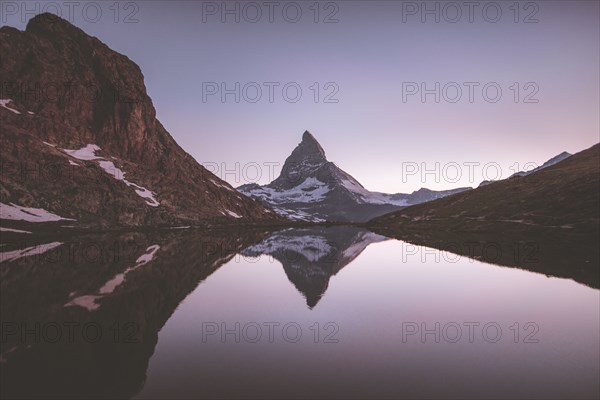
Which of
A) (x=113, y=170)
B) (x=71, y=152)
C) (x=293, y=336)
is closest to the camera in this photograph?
(x=293, y=336)

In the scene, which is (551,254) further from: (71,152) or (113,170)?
(71,152)

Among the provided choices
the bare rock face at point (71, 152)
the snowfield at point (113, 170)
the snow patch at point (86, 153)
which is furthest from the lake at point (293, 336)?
the snow patch at point (86, 153)

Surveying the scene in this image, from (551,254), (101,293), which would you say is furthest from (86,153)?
(551,254)

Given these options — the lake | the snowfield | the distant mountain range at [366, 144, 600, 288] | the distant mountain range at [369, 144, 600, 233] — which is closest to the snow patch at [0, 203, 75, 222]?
the snowfield

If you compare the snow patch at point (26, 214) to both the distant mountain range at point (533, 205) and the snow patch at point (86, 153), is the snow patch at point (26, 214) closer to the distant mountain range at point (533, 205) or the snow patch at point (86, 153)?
the snow patch at point (86, 153)

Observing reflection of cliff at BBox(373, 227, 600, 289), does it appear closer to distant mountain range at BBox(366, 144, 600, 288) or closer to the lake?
distant mountain range at BBox(366, 144, 600, 288)

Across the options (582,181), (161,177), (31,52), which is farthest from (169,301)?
(31,52)
